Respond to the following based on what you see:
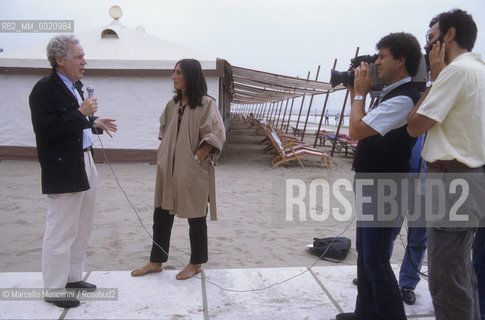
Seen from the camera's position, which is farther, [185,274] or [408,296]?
[185,274]

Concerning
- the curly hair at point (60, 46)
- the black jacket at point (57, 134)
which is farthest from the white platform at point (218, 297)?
the curly hair at point (60, 46)

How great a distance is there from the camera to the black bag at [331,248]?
11.9 feet

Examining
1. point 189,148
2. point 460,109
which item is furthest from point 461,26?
point 189,148

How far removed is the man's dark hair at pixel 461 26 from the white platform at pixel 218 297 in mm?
1813

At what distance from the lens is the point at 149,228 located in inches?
175

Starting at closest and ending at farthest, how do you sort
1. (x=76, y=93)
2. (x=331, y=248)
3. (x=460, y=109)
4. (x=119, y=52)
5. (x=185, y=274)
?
(x=460, y=109), (x=76, y=93), (x=185, y=274), (x=331, y=248), (x=119, y=52)

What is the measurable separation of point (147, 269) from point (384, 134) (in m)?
2.12

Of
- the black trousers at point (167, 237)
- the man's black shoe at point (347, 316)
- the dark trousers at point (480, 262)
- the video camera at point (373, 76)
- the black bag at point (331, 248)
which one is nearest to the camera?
the video camera at point (373, 76)

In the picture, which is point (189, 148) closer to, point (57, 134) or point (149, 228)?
point (57, 134)

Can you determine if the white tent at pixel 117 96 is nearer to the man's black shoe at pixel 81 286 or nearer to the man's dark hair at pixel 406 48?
the man's black shoe at pixel 81 286

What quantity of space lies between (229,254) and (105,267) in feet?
3.85

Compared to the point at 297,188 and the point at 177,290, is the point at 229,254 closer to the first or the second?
the point at 177,290

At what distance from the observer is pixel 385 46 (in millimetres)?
1945

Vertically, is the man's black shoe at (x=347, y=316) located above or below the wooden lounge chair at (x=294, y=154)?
above
